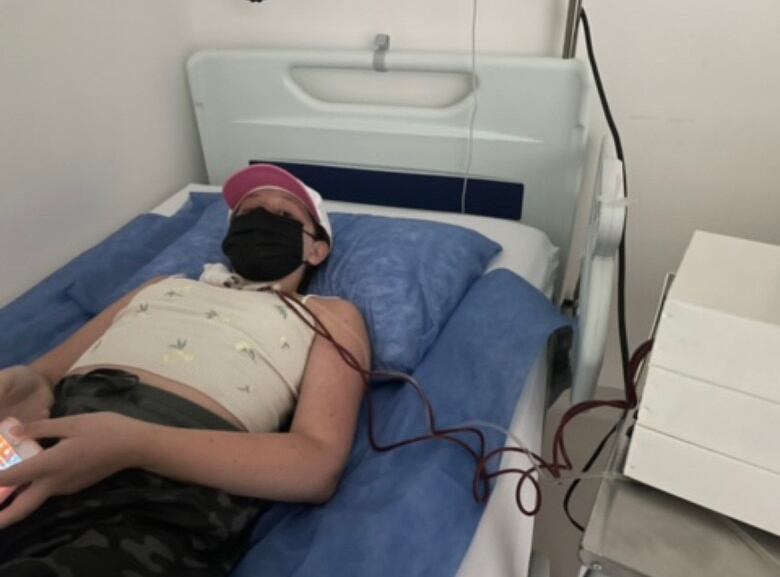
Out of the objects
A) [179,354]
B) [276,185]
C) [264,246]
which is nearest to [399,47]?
[276,185]

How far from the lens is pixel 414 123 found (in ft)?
5.27

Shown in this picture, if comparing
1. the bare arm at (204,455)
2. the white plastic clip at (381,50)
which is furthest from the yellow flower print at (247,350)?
the white plastic clip at (381,50)

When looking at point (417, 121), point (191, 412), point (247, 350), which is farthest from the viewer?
point (417, 121)

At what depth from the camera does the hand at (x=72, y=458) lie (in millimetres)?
816

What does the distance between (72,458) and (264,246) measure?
0.52 metres

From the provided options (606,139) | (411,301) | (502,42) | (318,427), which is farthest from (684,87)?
(318,427)

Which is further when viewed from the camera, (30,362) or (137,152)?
(137,152)

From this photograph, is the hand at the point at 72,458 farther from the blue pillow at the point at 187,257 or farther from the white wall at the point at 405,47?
the white wall at the point at 405,47

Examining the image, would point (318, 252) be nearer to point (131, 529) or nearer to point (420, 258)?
point (420, 258)

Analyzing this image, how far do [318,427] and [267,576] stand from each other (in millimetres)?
225

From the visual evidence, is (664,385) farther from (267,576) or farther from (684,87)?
(684,87)

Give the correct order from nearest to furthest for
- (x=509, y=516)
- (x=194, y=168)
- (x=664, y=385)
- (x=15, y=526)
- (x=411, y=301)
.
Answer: (x=664, y=385) < (x=15, y=526) < (x=509, y=516) < (x=411, y=301) < (x=194, y=168)

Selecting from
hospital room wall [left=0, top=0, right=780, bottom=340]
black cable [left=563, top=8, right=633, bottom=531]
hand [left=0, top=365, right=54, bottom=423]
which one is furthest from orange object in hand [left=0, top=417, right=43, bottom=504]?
black cable [left=563, top=8, right=633, bottom=531]

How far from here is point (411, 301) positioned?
1288mm
